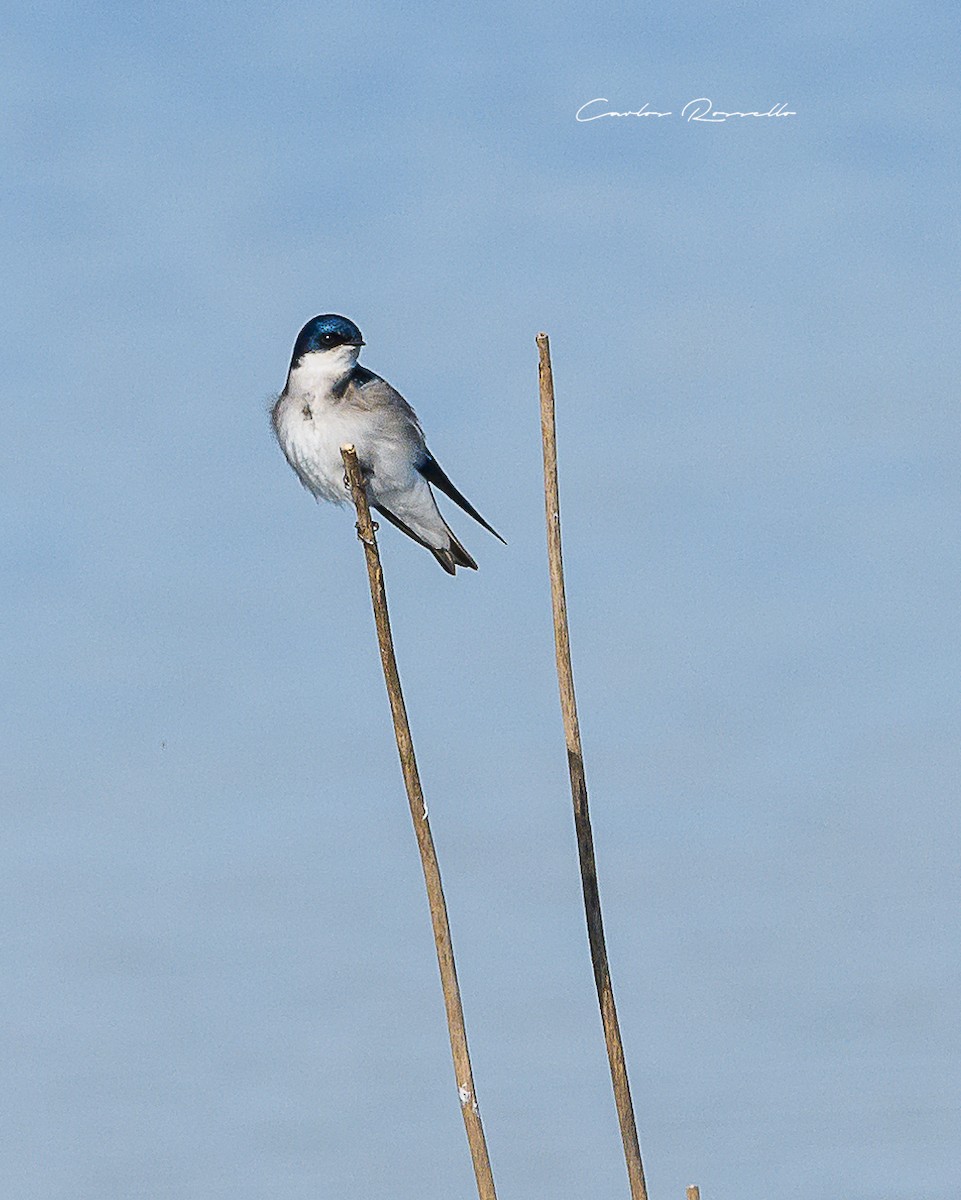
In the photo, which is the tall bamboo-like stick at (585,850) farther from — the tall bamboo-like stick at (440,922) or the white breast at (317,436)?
the white breast at (317,436)

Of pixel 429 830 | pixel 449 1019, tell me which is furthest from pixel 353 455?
pixel 449 1019

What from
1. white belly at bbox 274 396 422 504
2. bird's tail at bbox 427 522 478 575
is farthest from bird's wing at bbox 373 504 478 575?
white belly at bbox 274 396 422 504

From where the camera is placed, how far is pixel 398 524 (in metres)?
10.8

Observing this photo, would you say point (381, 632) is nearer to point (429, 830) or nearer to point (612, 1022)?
point (429, 830)

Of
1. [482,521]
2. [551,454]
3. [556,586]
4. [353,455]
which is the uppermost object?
[482,521]

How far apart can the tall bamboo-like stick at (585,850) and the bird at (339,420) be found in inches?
164

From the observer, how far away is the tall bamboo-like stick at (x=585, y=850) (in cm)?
515

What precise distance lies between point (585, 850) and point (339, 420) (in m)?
4.83

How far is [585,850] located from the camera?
17.3 feet

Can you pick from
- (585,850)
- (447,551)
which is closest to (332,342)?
(447,551)

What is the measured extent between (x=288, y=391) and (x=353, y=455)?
3501 millimetres

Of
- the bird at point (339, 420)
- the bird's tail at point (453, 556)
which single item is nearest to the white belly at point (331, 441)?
the bird at point (339, 420)

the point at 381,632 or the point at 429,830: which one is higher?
the point at 381,632

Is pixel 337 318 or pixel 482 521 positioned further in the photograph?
pixel 482 521
